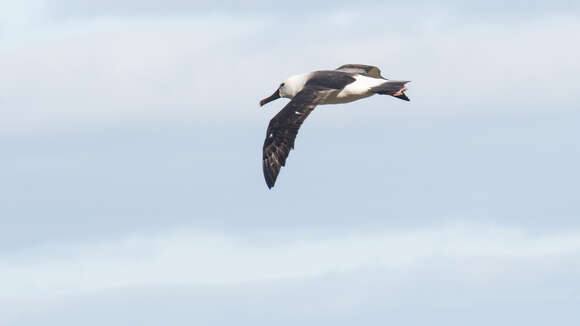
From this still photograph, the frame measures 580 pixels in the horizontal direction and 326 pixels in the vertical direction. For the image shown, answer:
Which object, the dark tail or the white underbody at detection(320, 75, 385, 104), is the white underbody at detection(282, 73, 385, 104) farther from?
the dark tail

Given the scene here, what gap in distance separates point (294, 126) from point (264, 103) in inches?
207

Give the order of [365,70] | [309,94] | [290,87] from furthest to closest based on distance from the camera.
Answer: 1. [365,70]
2. [290,87]
3. [309,94]

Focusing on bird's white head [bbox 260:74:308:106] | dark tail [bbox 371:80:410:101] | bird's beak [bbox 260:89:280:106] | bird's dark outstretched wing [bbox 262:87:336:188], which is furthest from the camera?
bird's beak [bbox 260:89:280:106]

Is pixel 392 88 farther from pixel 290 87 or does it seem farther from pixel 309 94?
pixel 290 87

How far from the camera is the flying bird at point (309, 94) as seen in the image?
1390 inches

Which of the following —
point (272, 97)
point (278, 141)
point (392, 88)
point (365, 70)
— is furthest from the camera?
point (272, 97)

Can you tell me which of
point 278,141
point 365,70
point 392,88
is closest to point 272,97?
point 365,70

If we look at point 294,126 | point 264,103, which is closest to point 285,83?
point 264,103

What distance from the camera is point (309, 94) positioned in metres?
36.6

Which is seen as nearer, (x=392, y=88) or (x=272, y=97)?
(x=392, y=88)

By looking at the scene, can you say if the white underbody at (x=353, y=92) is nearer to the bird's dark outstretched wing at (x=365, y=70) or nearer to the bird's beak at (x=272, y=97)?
the bird's dark outstretched wing at (x=365, y=70)

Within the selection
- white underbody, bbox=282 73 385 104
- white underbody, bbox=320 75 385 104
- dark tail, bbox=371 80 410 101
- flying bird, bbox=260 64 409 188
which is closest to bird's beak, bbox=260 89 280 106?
flying bird, bbox=260 64 409 188

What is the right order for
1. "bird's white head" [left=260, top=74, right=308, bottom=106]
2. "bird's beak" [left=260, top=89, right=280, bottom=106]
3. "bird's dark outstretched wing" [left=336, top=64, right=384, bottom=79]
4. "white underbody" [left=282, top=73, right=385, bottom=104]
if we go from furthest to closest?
1. "bird's beak" [left=260, top=89, right=280, bottom=106]
2. "bird's dark outstretched wing" [left=336, top=64, right=384, bottom=79]
3. "bird's white head" [left=260, top=74, right=308, bottom=106]
4. "white underbody" [left=282, top=73, right=385, bottom=104]

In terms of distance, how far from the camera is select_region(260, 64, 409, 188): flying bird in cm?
3531
